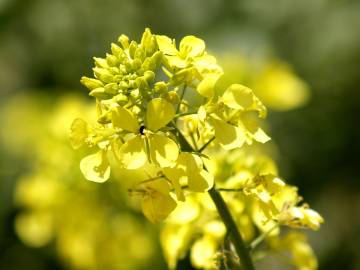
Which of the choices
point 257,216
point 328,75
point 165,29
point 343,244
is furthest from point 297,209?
point 165,29

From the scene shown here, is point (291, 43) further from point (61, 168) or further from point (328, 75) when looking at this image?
point (61, 168)

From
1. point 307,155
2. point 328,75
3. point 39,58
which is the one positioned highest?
point 39,58

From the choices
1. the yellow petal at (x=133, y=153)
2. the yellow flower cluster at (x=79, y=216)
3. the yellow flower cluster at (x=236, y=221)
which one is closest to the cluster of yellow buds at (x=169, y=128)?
the yellow petal at (x=133, y=153)

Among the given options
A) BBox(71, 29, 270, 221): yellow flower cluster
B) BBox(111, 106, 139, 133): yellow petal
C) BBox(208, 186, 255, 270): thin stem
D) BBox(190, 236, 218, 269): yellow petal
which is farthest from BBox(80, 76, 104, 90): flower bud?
BBox(190, 236, 218, 269): yellow petal

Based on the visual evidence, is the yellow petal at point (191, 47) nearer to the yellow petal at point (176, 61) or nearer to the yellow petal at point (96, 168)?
the yellow petal at point (176, 61)

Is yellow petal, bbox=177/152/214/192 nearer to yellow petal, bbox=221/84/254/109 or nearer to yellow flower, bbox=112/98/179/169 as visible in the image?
yellow flower, bbox=112/98/179/169

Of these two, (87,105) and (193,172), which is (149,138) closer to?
(193,172)

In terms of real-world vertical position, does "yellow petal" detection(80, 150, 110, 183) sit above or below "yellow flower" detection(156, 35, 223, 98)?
below
